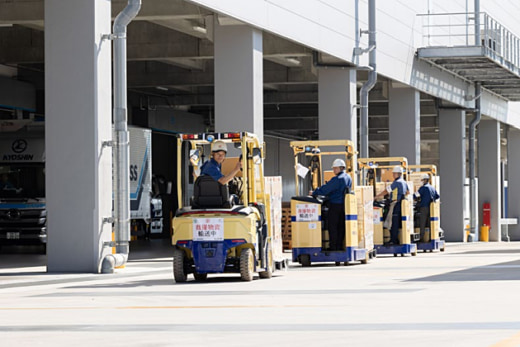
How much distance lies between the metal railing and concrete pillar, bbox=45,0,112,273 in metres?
22.0

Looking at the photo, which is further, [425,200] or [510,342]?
[425,200]

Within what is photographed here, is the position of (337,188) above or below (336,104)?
below

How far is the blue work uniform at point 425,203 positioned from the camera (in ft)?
104

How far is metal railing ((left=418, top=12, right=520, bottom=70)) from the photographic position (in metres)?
41.5

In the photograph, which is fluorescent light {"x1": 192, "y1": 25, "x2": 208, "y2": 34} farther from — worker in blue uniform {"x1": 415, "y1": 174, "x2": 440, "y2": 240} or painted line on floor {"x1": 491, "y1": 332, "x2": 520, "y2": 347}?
painted line on floor {"x1": 491, "y1": 332, "x2": 520, "y2": 347}

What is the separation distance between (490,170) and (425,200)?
23387 mm

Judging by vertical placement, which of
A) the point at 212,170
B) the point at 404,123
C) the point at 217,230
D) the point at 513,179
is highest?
the point at 404,123

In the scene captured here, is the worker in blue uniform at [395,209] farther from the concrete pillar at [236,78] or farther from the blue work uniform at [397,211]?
the concrete pillar at [236,78]

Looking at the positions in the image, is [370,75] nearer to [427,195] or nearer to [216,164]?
[427,195]

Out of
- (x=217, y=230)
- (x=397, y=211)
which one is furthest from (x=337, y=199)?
(x=217, y=230)

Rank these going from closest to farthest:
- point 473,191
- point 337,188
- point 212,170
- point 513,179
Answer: point 212,170 → point 337,188 → point 473,191 → point 513,179

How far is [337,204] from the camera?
2333cm

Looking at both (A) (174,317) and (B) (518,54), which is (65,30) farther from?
(B) (518,54)

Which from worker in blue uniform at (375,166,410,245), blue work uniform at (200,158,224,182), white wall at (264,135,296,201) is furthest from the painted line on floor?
white wall at (264,135,296,201)
